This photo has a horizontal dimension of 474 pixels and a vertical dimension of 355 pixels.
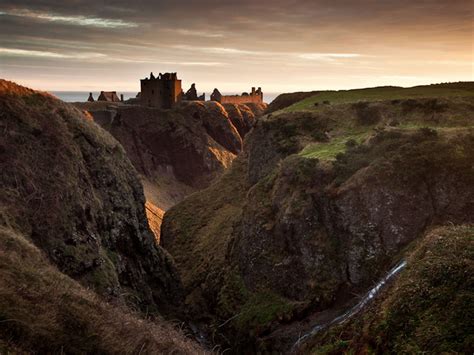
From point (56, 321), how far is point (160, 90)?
8678 centimetres

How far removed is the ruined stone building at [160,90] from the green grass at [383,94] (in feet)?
158

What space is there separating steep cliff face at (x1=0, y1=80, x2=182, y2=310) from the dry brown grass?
271 inches

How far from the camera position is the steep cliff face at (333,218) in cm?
2659

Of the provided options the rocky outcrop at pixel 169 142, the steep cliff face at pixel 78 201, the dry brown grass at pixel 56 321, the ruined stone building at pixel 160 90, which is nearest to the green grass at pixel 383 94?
the steep cliff face at pixel 78 201

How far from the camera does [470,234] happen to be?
13.5m

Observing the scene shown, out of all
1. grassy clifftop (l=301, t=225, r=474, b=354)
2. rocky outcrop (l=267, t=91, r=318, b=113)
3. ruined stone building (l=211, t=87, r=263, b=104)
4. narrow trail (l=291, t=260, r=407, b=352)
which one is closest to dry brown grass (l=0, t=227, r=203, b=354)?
grassy clifftop (l=301, t=225, r=474, b=354)

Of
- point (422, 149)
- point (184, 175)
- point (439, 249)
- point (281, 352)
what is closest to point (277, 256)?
point (281, 352)

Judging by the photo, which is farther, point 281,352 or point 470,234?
point 281,352

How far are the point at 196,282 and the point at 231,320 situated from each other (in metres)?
7.22

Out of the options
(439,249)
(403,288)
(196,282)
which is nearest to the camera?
(403,288)

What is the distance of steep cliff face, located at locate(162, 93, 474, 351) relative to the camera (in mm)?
26594

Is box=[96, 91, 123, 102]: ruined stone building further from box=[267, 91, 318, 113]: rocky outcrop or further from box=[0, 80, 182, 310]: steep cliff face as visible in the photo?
box=[0, 80, 182, 310]: steep cliff face

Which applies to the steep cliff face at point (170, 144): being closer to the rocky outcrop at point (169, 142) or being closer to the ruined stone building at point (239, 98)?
the rocky outcrop at point (169, 142)

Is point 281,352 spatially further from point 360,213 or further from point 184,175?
point 184,175
